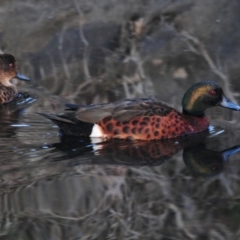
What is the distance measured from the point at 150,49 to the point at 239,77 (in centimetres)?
193

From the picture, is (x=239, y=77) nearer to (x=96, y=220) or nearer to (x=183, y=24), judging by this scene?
(x=183, y=24)

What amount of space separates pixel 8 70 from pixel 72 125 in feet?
8.10

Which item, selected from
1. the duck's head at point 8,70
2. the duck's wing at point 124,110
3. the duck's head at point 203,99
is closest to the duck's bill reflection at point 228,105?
the duck's head at point 203,99

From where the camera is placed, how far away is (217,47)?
11234mm

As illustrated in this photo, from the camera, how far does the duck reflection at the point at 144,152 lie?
276 inches

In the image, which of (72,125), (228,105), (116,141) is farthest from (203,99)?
(72,125)

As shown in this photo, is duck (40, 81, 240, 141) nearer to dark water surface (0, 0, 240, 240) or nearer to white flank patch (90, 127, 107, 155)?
white flank patch (90, 127, 107, 155)

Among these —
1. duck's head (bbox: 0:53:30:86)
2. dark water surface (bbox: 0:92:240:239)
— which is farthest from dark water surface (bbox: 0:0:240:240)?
duck's head (bbox: 0:53:30:86)

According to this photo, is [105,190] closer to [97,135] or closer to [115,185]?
[115,185]

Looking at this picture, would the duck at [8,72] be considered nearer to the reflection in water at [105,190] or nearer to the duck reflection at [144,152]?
the reflection in water at [105,190]

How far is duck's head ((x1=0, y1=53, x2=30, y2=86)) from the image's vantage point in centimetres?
985

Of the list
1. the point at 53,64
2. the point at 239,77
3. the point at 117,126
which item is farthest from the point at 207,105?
the point at 53,64

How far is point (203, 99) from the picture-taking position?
796 centimetres

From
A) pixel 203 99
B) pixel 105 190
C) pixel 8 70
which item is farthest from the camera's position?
pixel 8 70
